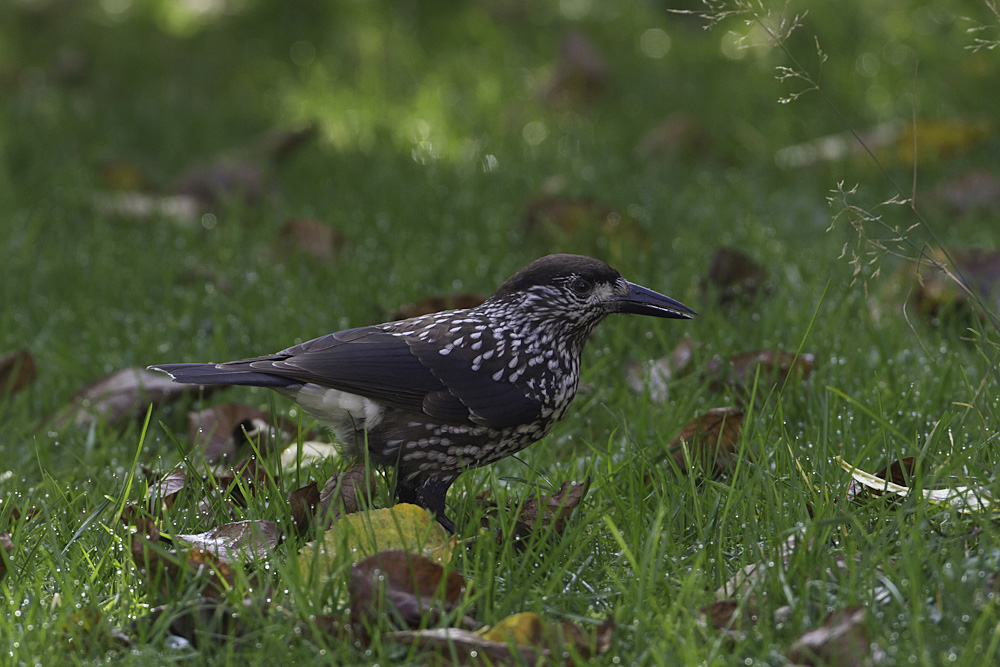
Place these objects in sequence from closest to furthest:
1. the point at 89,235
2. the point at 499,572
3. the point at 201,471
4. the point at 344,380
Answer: the point at 499,572
the point at 344,380
the point at 201,471
the point at 89,235

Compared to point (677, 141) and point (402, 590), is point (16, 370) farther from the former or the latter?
point (677, 141)

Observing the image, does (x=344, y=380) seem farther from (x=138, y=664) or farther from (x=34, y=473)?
(x=34, y=473)

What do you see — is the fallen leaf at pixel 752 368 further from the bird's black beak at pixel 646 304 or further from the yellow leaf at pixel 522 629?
the yellow leaf at pixel 522 629

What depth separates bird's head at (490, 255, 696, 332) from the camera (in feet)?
11.2

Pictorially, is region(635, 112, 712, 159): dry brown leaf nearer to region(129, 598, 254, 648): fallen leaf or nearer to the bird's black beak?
the bird's black beak

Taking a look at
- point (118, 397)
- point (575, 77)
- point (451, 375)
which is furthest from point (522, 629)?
point (575, 77)

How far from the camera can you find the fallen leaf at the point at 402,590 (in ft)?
7.99

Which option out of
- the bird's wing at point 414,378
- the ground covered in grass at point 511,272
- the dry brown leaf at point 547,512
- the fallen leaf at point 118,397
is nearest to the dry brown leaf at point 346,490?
the ground covered in grass at point 511,272

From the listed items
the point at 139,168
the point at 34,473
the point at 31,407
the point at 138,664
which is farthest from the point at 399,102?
the point at 138,664

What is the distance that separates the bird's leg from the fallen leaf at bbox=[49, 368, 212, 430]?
122 cm

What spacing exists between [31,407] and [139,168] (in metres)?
2.50

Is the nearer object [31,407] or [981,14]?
[31,407]

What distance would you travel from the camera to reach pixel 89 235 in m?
5.59

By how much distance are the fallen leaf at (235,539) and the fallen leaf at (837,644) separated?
4.16 ft
